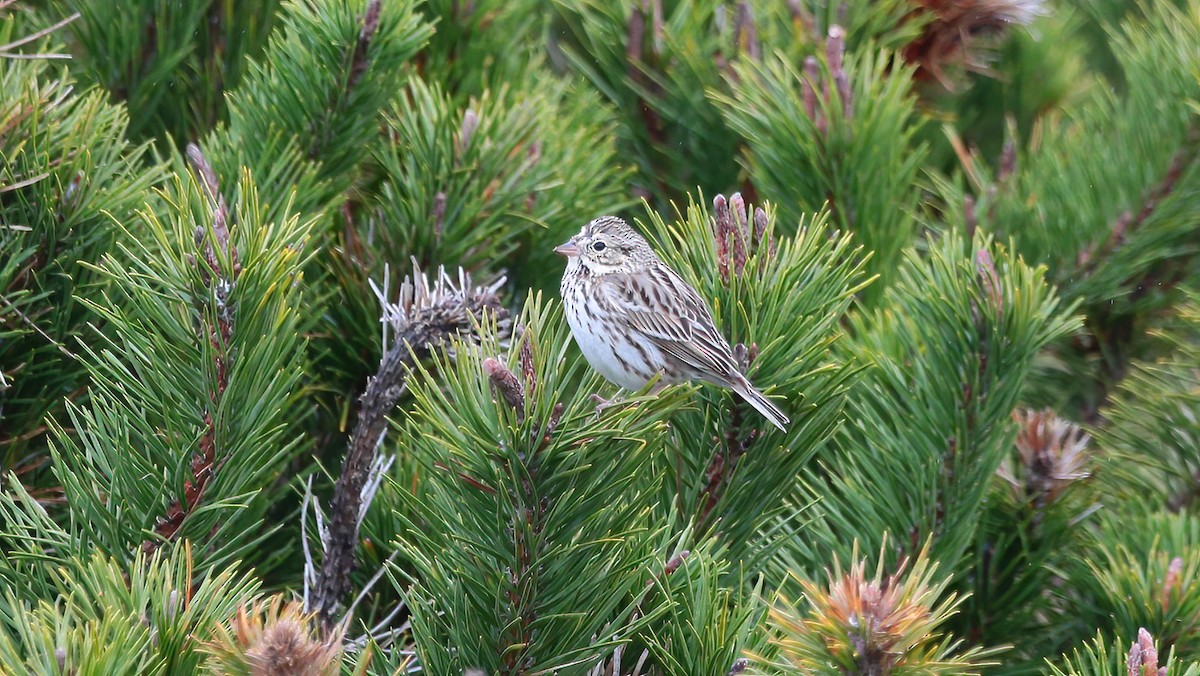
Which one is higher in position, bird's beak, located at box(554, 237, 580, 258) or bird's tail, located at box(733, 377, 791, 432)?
bird's tail, located at box(733, 377, 791, 432)

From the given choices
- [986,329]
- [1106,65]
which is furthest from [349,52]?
[1106,65]

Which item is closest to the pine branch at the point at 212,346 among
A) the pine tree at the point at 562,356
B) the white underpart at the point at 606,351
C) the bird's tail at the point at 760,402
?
the pine tree at the point at 562,356

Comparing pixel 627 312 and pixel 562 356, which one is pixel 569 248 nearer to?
pixel 627 312

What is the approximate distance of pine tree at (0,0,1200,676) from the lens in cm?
188

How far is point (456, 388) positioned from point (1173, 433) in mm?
1844

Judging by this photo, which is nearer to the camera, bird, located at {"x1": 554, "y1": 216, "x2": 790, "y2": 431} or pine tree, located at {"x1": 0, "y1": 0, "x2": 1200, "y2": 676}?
pine tree, located at {"x1": 0, "y1": 0, "x2": 1200, "y2": 676}

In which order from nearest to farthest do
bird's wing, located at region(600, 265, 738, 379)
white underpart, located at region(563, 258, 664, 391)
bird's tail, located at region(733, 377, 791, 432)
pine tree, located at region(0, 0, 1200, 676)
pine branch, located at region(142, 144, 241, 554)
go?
1. pine tree, located at region(0, 0, 1200, 676)
2. pine branch, located at region(142, 144, 241, 554)
3. bird's tail, located at region(733, 377, 791, 432)
4. bird's wing, located at region(600, 265, 738, 379)
5. white underpart, located at region(563, 258, 664, 391)

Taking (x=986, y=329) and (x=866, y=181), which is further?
(x=866, y=181)

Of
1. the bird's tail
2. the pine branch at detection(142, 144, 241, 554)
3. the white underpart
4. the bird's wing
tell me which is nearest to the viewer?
the pine branch at detection(142, 144, 241, 554)

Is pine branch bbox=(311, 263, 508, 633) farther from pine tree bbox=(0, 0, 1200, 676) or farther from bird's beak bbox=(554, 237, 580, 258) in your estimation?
bird's beak bbox=(554, 237, 580, 258)

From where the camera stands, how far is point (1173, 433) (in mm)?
2895

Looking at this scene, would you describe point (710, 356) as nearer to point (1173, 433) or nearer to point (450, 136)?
point (450, 136)

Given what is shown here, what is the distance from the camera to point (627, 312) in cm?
345

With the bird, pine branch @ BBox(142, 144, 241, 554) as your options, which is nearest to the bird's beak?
the bird
